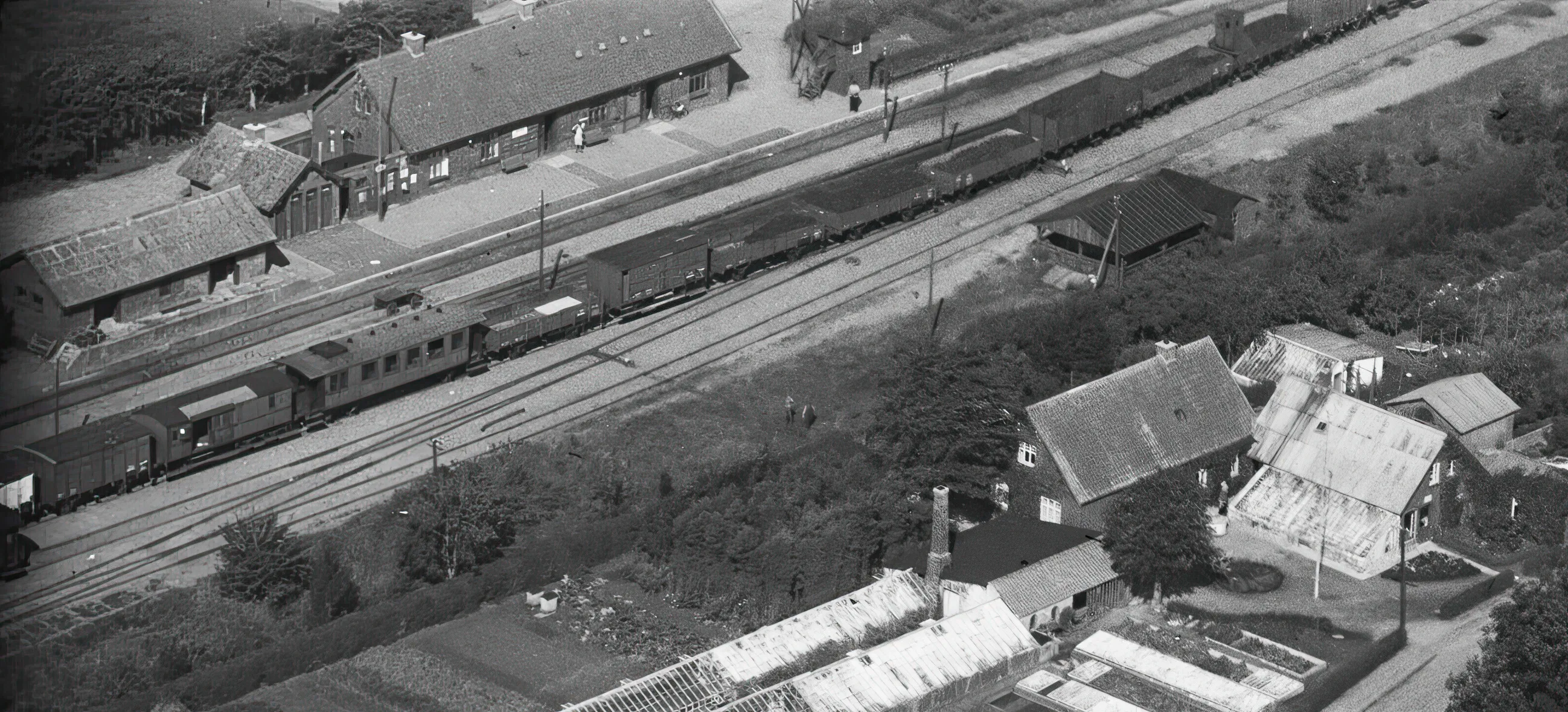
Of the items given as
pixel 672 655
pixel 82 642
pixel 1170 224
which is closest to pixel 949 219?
pixel 1170 224

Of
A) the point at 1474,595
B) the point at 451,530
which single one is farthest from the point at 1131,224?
the point at 451,530

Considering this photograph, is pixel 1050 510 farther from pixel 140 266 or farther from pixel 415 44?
pixel 415 44

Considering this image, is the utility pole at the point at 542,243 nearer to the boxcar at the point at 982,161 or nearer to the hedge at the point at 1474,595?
the boxcar at the point at 982,161

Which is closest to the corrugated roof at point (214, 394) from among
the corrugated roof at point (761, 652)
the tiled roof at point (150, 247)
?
the tiled roof at point (150, 247)

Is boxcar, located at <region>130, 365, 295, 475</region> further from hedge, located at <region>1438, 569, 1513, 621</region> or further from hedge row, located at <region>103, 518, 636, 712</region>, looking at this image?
hedge, located at <region>1438, 569, 1513, 621</region>

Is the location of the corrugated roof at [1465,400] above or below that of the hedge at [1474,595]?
above
